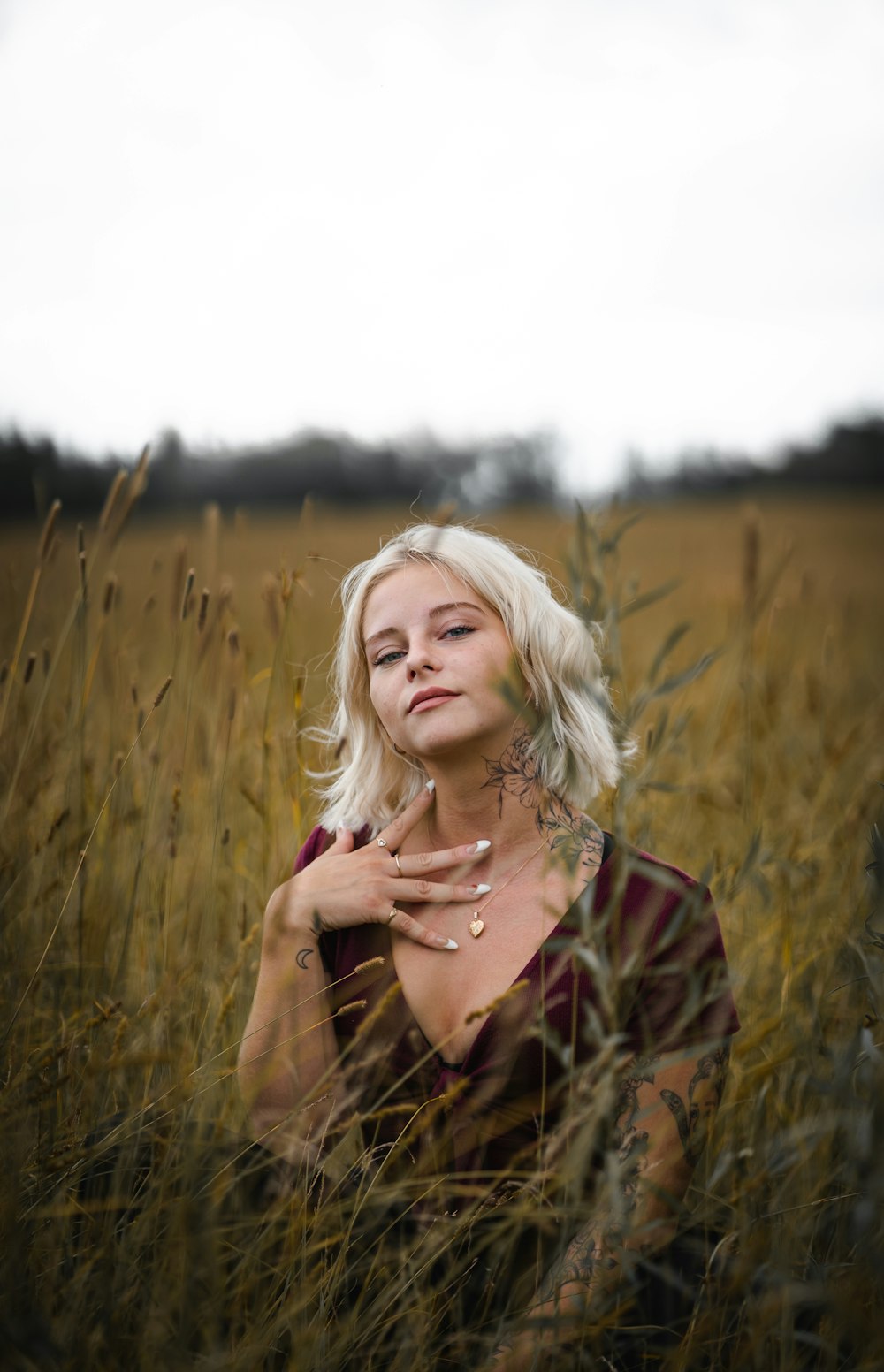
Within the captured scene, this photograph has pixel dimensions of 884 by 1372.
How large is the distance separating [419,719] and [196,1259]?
31.8 inches

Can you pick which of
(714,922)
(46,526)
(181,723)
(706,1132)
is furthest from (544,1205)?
(181,723)

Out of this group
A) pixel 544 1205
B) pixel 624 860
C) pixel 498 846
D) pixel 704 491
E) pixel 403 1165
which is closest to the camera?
pixel 624 860

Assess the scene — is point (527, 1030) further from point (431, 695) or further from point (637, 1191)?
point (431, 695)

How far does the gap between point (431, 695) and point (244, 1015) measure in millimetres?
842

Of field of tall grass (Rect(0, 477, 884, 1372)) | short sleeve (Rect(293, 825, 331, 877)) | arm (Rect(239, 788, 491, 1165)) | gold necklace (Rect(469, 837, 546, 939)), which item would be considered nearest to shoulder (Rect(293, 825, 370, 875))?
short sleeve (Rect(293, 825, 331, 877))

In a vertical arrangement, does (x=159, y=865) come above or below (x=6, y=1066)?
above

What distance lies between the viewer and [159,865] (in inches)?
78.8

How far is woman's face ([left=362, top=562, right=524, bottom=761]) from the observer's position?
1438 mm

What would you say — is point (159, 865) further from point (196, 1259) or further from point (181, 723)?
point (196, 1259)

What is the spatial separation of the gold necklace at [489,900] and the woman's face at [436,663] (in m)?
0.21

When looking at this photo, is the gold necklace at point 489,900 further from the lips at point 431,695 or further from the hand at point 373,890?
the lips at point 431,695

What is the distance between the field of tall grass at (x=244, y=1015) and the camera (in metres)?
0.92

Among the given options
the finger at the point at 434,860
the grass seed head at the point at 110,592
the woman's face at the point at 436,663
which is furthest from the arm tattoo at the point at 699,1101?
the grass seed head at the point at 110,592

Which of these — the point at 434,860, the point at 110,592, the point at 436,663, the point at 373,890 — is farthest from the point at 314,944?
the point at 110,592
